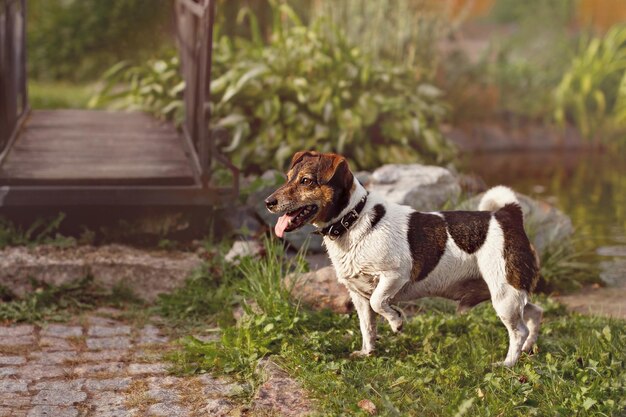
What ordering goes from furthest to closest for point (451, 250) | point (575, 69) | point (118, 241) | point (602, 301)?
point (575, 69)
point (118, 241)
point (602, 301)
point (451, 250)

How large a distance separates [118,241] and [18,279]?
1031 mm

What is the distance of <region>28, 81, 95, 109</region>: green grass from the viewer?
43.1 ft

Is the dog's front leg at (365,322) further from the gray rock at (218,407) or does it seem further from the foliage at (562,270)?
the foliage at (562,270)

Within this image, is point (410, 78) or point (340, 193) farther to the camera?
point (410, 78)

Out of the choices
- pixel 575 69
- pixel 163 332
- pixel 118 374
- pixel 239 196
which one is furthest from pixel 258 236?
pixel 575 69

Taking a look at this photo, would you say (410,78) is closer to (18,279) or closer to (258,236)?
(258,236)

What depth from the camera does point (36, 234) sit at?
7.45 m

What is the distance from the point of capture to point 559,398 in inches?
175

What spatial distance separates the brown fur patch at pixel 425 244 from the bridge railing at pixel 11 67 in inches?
167

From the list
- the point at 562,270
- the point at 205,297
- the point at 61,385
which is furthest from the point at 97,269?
the point at 562,270

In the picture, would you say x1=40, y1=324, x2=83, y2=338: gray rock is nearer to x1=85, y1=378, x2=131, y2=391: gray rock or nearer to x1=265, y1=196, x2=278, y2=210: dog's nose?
x1=85, y1=378, x2=131, y2=391: gray rock

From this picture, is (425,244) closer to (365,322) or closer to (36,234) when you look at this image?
(365,322)

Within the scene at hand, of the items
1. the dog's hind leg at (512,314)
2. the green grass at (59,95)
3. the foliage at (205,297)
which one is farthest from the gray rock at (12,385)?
the green grass at (59,95)

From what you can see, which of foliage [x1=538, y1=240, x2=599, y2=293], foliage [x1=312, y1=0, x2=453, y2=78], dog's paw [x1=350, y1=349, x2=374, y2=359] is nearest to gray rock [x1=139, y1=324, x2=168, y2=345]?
dog's paw [x1=350, y1=349, x2=374, y2=359]
